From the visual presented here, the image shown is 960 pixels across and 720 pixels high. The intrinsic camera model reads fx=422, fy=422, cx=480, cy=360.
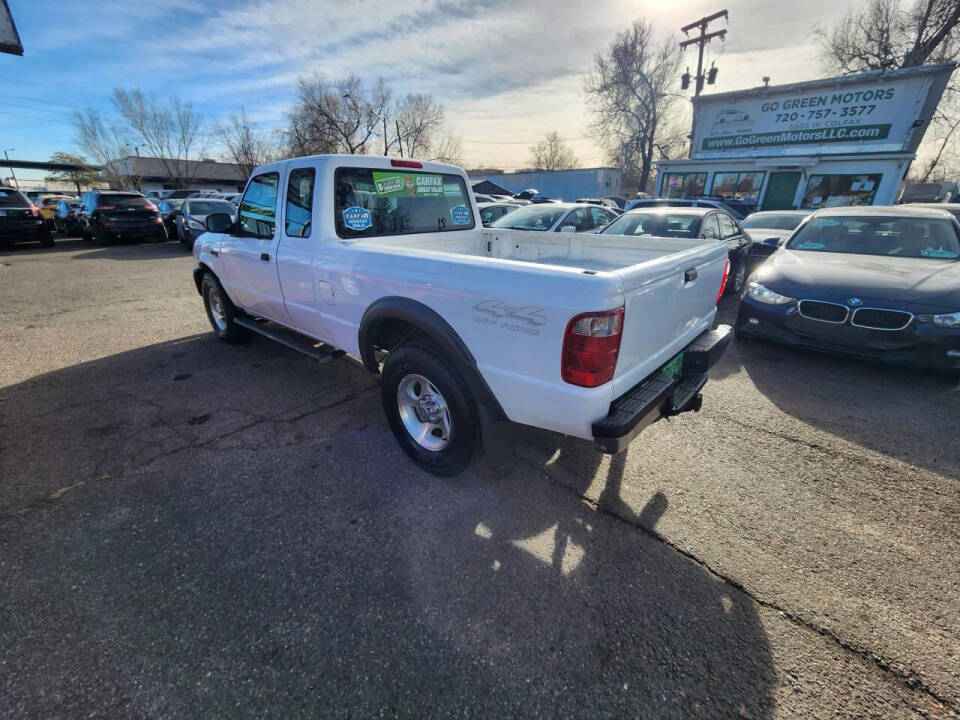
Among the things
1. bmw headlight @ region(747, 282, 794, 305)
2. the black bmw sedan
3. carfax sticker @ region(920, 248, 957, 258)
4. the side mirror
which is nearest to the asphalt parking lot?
the black bmw sedan

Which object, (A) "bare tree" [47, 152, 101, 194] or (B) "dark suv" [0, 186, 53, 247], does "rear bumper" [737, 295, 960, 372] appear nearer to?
(B) "dark suv" [0, 186, 53, 247]

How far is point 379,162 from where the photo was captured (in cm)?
354

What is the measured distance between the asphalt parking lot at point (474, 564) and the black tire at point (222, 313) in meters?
1.36

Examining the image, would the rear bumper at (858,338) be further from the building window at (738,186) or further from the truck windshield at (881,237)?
the building window at (738,186)

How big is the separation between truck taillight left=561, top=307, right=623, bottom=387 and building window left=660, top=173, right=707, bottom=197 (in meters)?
22.6

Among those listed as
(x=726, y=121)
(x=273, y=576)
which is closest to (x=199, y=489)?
(x=273, y=576)

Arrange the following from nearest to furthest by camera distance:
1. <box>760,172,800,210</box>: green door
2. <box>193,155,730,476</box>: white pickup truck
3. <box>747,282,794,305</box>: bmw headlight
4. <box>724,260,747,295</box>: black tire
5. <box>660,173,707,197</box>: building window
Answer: <box>193,155,730,476</box>: white pickup truck < <box>747,282,794,305</box>: bmw headlight < <box>724,260,747,295</box>: black tire < <box>760,172,800,210</box>: green door < <box>660,173,707,197</box>: building window

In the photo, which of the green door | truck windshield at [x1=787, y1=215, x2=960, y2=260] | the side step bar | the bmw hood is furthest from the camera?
the green door

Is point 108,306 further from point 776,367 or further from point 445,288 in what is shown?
point 776,367

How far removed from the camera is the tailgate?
2.05 meters

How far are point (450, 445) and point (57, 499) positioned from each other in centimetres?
251

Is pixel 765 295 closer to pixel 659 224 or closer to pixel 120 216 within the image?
pixel 659 224

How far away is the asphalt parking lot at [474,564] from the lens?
1.67m

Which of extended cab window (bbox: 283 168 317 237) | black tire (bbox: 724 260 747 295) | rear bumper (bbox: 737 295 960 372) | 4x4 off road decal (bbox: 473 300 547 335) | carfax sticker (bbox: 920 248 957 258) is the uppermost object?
extended cab window (bbox: 283 168 317 237)
